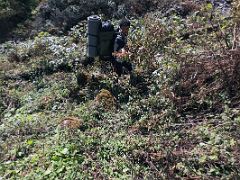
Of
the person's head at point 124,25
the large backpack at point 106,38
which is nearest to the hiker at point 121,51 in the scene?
the person's head at point 124,25

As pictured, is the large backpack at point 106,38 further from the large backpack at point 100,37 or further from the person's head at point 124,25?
the person's head at point 124,25

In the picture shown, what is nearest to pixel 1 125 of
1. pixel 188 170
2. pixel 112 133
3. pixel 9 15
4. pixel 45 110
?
pixel 45 110

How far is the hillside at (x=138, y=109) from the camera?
639cm

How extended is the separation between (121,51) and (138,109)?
1.77m

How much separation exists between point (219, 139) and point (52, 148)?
2585 millimetres

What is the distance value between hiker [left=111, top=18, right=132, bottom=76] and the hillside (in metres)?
0.18

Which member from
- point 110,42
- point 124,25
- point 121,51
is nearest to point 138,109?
point 121,51

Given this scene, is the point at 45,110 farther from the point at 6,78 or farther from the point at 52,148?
the point at 6,78

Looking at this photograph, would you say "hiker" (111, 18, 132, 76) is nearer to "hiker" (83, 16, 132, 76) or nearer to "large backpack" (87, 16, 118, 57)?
"hiker" (83, 16, 132, 76)

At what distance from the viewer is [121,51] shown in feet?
30.6

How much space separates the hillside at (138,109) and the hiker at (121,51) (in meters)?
0.18

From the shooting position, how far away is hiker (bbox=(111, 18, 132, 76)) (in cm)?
929

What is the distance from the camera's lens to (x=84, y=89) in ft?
31.2

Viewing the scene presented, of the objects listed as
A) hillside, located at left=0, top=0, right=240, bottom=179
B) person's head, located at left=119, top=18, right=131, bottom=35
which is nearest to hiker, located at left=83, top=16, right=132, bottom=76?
person's head, located at left=119, top=18, right=131, bottom=35
